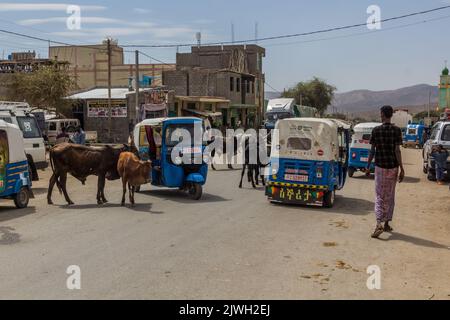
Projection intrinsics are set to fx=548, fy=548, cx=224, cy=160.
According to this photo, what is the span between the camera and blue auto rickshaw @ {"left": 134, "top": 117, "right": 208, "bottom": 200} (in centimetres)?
1426

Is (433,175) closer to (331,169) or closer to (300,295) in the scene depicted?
(331,169)

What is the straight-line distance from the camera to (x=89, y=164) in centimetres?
1341

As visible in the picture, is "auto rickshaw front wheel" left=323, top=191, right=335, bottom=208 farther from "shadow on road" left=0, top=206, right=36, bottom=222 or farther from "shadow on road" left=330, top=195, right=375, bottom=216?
"shadow on road" left=0, top=206, right=36, bottom=222

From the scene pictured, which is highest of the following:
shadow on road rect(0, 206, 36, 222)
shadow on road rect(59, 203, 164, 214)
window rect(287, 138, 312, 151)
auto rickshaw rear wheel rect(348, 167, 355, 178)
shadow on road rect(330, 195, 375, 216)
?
window rect(287, 138, 312, 151)

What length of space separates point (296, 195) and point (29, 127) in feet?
30.6

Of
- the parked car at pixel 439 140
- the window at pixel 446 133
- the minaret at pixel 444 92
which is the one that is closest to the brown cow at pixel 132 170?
the parked car at pixel 439 140

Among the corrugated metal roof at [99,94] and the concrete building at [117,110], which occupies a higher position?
the corrugated metal roof at [99,94]

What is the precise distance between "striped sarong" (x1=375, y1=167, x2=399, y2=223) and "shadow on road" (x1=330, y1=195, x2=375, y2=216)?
8.95ft

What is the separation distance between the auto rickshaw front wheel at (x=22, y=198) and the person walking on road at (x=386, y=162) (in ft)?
26.4

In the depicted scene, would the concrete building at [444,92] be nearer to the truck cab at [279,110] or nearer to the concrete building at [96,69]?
the truck cab at [279,110]

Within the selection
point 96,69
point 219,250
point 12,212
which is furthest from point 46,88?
point 96,69

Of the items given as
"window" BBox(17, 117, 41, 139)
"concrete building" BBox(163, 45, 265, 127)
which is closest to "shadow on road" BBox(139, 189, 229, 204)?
"window" BBox(17, 117, 41, 139)

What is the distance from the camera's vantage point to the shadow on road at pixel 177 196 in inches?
554

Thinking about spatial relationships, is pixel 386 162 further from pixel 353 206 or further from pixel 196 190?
pixel 196 190
